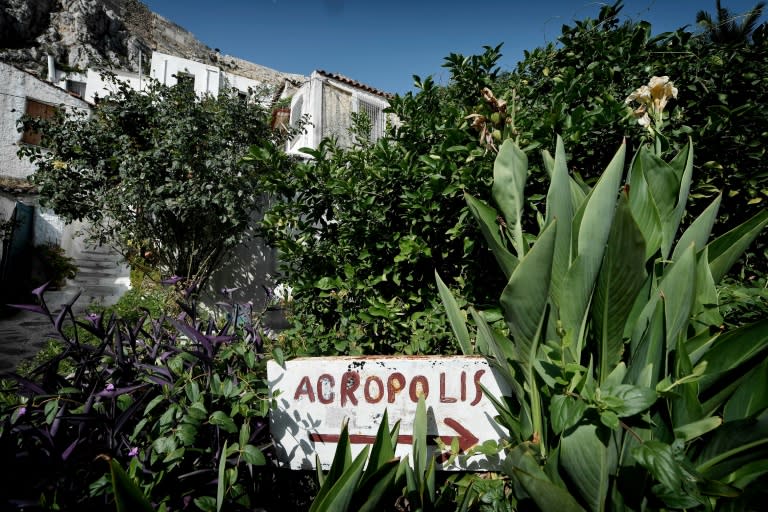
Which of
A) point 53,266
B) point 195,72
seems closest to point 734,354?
point 53,266

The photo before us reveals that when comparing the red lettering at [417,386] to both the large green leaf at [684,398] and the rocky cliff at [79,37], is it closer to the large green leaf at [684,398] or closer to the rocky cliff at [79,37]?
the large green leaf at [684,398]

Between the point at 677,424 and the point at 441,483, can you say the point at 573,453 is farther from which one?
the point at 441,483

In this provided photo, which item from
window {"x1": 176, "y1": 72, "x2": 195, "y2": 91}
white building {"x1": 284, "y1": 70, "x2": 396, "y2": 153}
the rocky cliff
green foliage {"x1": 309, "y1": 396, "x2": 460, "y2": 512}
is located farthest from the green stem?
the rocky cliff

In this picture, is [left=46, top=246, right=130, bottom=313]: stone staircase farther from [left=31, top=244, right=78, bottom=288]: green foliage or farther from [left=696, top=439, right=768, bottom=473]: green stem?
[left=696, top=439, right=768, bottom=473]: green stem

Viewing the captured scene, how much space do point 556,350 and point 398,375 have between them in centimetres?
51

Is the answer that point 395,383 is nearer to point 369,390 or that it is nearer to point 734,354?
point 369,390

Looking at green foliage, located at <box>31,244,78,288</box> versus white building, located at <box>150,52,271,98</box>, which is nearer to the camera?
green foliage, located at <box>31,244,78,288</box>

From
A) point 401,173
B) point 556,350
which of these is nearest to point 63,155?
point 401,173

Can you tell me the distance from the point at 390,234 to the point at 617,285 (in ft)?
3.62

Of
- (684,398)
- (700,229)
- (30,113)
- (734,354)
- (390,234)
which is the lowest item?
(684,398)

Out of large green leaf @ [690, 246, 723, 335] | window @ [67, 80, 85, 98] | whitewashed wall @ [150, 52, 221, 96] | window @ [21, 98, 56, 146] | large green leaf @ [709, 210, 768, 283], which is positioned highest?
window @ [67, 80, 85, 98]

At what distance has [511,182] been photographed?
128cm

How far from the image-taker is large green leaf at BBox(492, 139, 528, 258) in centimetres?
128

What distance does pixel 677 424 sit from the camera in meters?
1.00
